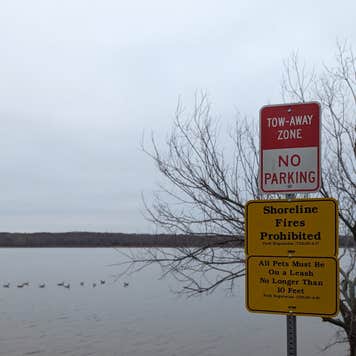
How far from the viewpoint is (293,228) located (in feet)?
12.8

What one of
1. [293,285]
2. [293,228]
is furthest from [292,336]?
[293,228]

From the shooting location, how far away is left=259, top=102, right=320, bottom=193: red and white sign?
3977 millimetres

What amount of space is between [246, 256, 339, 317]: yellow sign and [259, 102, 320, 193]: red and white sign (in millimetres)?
472

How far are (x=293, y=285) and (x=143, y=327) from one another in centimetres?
2121

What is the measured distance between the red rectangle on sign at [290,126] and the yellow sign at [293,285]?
2.48ft

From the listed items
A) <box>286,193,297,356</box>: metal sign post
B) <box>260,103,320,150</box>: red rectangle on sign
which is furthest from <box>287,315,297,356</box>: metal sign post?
<box>260,103,320,150</box>: red rectangle on sign

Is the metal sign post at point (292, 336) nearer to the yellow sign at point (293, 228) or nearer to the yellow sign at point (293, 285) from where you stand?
the yellow sign at point (293, 285)

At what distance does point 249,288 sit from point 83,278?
4798cm

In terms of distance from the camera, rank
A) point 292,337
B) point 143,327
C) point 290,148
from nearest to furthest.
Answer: point 292,337 < point 290,148 < point 143,327

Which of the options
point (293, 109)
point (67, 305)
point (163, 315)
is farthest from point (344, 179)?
point (67, 305)

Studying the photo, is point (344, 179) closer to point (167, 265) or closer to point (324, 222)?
point (167, 265)

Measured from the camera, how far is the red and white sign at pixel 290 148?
3977 millimetres

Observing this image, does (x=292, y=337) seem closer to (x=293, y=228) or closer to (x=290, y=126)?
(x=293, y=228)

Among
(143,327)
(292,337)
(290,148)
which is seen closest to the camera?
(292,337)
